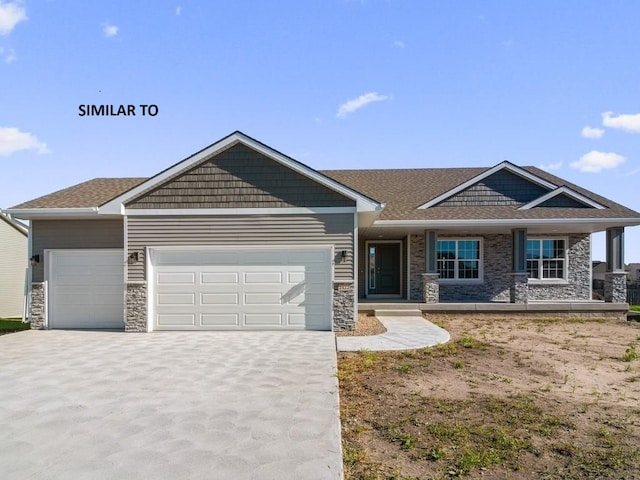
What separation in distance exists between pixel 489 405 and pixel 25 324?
14.6 m

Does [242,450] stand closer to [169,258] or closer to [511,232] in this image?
[169,258]

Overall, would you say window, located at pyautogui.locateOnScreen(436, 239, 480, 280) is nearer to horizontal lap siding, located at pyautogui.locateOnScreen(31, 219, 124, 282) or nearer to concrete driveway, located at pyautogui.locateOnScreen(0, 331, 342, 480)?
concrete driveway, located at pyautogui.locateOnScreen(0, 331, 342, 480)

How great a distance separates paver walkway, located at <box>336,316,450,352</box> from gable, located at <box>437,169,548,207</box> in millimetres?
5235

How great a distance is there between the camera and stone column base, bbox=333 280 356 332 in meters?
10.8

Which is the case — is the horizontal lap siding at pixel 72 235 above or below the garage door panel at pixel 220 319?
above

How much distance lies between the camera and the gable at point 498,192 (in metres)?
15.1

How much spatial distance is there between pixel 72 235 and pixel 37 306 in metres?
2.23

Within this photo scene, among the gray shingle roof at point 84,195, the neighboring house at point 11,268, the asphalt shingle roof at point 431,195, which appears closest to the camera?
the gray shingle roof at point 84,195

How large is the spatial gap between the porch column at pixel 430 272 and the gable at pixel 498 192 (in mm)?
1359

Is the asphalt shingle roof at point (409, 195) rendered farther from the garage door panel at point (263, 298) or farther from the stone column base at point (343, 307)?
the garage door panel at point (263, 298)

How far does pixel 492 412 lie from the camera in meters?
5.18

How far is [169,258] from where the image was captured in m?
11.2

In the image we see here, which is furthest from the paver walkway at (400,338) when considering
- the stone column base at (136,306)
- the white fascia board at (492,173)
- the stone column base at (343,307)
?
the stone column base at (136,306)

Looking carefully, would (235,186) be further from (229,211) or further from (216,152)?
(216,152)
